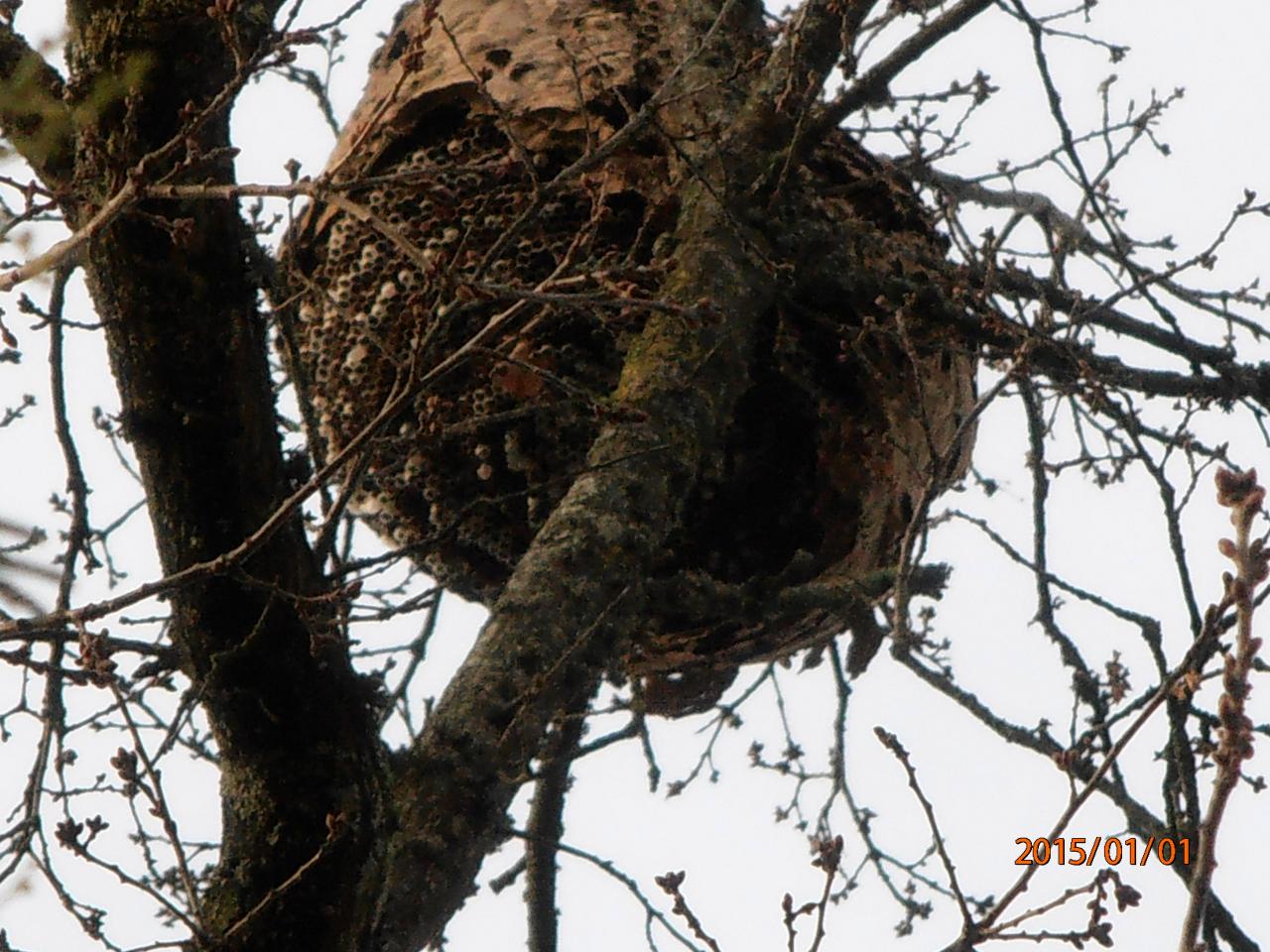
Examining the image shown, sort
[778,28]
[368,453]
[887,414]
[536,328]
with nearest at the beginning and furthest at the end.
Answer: [368,453]
[536,328]
[887,414]
[778,28]

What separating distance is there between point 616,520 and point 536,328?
17.5 inches

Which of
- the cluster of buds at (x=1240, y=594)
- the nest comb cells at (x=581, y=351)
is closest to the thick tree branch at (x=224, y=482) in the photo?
the nest comb cells at (x=581, y=351)

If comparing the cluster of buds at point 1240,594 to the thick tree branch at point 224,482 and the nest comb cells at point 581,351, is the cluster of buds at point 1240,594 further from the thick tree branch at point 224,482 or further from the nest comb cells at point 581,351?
the nest comb cells at point 581,351

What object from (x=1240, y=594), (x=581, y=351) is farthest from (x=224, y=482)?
(x=1240, y=594)

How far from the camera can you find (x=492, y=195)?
7.88 feet

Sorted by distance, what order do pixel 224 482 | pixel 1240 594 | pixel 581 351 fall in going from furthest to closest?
pixel 581 351
pixel 224 482
pixel 1240 594

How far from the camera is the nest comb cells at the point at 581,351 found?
94.5 inches

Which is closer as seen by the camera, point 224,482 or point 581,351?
point 224,482

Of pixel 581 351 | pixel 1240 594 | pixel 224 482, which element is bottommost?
pixel 1240 594

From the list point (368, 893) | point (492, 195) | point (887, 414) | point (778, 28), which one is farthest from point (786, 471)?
point (368, 893)

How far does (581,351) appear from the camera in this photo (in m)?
2.43

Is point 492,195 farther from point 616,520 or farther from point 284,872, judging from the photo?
point 284,872

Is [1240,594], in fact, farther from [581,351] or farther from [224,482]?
[581,351]

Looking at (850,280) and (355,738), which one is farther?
(850,280)
